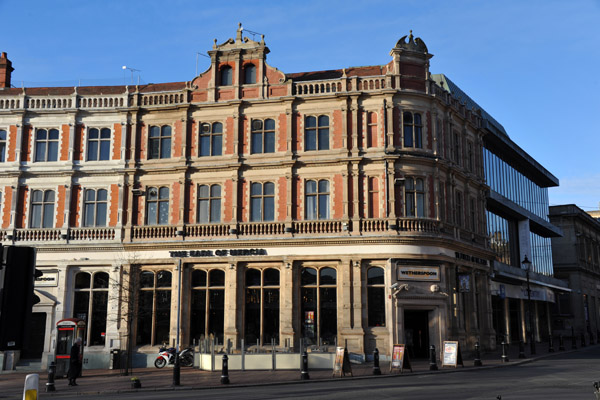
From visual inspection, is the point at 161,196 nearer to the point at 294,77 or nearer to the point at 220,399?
the point at 294,77

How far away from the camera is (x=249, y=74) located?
36094 millimetres

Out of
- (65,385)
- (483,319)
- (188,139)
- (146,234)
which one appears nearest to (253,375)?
(65,385)

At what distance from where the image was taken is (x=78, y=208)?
36.0 metres

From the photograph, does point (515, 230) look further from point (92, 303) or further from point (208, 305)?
point (92, 303)

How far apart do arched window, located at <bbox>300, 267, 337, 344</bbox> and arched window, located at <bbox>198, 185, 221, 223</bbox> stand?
5990 millimetres

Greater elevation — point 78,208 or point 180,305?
point 78,208

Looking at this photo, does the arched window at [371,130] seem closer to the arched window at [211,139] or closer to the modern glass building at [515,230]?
the arched window at [211,139]

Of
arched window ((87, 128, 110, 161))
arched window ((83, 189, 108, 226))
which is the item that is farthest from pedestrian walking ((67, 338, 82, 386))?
arched window ((87, 128, 110, 161))

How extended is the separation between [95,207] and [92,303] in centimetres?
549

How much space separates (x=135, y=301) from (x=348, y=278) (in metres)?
11.3

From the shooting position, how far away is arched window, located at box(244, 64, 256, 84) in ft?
118

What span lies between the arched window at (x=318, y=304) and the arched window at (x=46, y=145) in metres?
16.5

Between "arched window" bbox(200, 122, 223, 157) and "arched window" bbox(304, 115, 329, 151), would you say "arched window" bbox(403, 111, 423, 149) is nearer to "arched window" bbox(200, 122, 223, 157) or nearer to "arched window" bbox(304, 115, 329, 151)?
"arched window" bbox(304, 115, 329, 151)

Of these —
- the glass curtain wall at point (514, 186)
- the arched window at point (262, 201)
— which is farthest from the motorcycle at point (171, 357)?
the glass curtain wall at point (514, 186)
